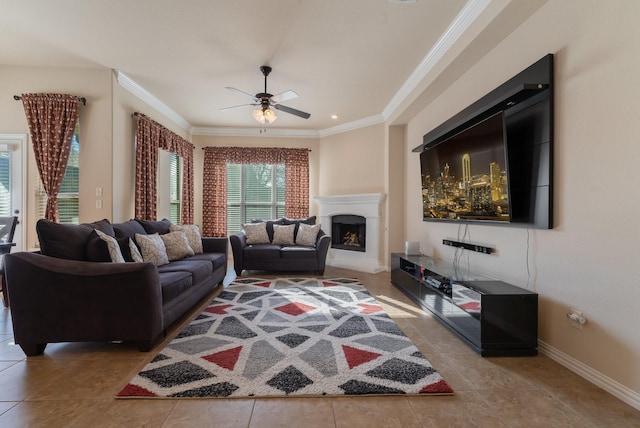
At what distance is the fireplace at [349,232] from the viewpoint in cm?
560

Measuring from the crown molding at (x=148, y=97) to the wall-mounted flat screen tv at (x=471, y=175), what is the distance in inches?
160

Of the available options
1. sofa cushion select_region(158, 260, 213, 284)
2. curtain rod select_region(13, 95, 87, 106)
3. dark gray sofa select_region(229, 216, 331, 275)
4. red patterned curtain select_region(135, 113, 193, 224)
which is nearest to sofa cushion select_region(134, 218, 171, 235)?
red patterned curtain select_region(135, 113, 193, 224)

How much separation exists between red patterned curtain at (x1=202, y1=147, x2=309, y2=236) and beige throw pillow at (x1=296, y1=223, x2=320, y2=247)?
0.99 meters

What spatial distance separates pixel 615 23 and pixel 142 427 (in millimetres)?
3314

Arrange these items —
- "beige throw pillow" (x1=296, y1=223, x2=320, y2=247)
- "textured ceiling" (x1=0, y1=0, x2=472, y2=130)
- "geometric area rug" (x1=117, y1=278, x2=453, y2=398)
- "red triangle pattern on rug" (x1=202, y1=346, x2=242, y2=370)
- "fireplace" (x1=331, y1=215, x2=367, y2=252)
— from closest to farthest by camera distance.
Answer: "geometric area rug" (x1=117, y1=278, x2=453, y2=398), "red triangle pattern on rug" (x1=202, y1=346, x2=242, y2=370), "textured ceiling" (x1=0, y1=0, x2=472, y2=130), "beige throw pillow" (x1=296, y1=223, x2=320, y2=247), "fireplace" (x1=331, y1=215, x2=367, y2=252)

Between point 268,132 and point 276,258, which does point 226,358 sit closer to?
point 276,258

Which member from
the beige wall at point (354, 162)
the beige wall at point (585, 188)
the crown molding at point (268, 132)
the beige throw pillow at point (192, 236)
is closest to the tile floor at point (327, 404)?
the beige wall at point (585, 188)

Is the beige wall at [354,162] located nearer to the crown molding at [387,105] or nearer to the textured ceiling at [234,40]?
the crown molding at [387,105]

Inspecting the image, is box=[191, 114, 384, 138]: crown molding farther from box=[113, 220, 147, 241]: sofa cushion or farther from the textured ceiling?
box=[113, 220, 147, 241]: sofa cushion

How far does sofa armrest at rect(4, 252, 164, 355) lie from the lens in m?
2.12

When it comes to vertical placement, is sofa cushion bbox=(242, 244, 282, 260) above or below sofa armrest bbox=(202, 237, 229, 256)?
below

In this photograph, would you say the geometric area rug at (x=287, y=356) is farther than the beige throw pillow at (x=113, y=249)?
No

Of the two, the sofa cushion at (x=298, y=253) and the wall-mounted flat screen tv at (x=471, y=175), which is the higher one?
the wall-mounted flat screen tv at (x=471, y=175)

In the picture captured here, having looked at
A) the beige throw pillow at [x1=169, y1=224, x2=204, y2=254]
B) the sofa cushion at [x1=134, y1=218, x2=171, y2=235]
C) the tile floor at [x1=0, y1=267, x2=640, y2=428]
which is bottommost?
the tile floor at [x1=0, y1=267, x2=640, y2=428]
